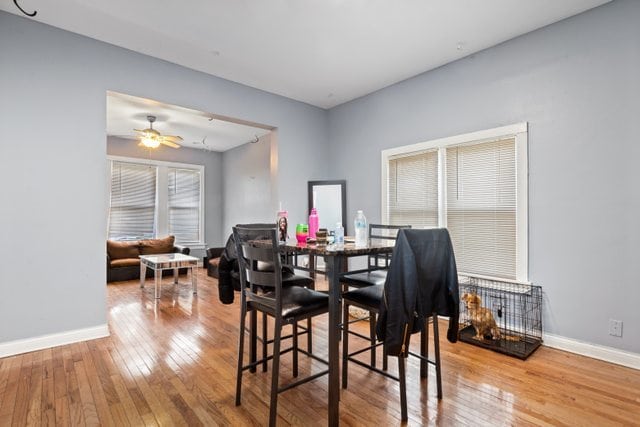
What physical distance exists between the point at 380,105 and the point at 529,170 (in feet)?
6.75

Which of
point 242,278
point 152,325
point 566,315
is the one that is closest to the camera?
point 242,278

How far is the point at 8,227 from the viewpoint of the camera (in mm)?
2701

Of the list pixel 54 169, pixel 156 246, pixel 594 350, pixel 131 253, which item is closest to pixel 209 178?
pixel 156 246

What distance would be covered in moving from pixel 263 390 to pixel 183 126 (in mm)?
4959

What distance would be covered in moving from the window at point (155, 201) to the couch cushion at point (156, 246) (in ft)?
1.79

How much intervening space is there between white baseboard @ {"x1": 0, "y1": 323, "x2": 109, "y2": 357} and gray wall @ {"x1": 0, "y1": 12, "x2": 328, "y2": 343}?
44mm

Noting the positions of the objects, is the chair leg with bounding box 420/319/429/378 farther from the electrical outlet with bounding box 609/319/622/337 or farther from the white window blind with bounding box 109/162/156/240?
the white window blind with bounding box 109/162/156/240

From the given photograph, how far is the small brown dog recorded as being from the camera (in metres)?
2.83

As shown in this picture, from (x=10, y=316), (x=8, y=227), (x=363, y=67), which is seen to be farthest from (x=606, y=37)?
(x=10, y=316)

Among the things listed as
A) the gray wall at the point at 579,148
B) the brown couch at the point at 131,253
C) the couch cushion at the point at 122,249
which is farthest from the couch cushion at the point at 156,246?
the gray wall at the point at 579,148

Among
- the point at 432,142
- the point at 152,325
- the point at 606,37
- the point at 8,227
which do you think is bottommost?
the point at 152,325

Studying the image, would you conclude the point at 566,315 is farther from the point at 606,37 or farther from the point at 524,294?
the point at 606,37

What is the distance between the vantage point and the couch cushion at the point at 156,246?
6273 millimetres

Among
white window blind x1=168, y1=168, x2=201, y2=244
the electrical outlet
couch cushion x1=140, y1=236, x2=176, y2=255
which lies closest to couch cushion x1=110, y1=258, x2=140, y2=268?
couch cushion x1=140, y1=236, x2=176, y2=255
